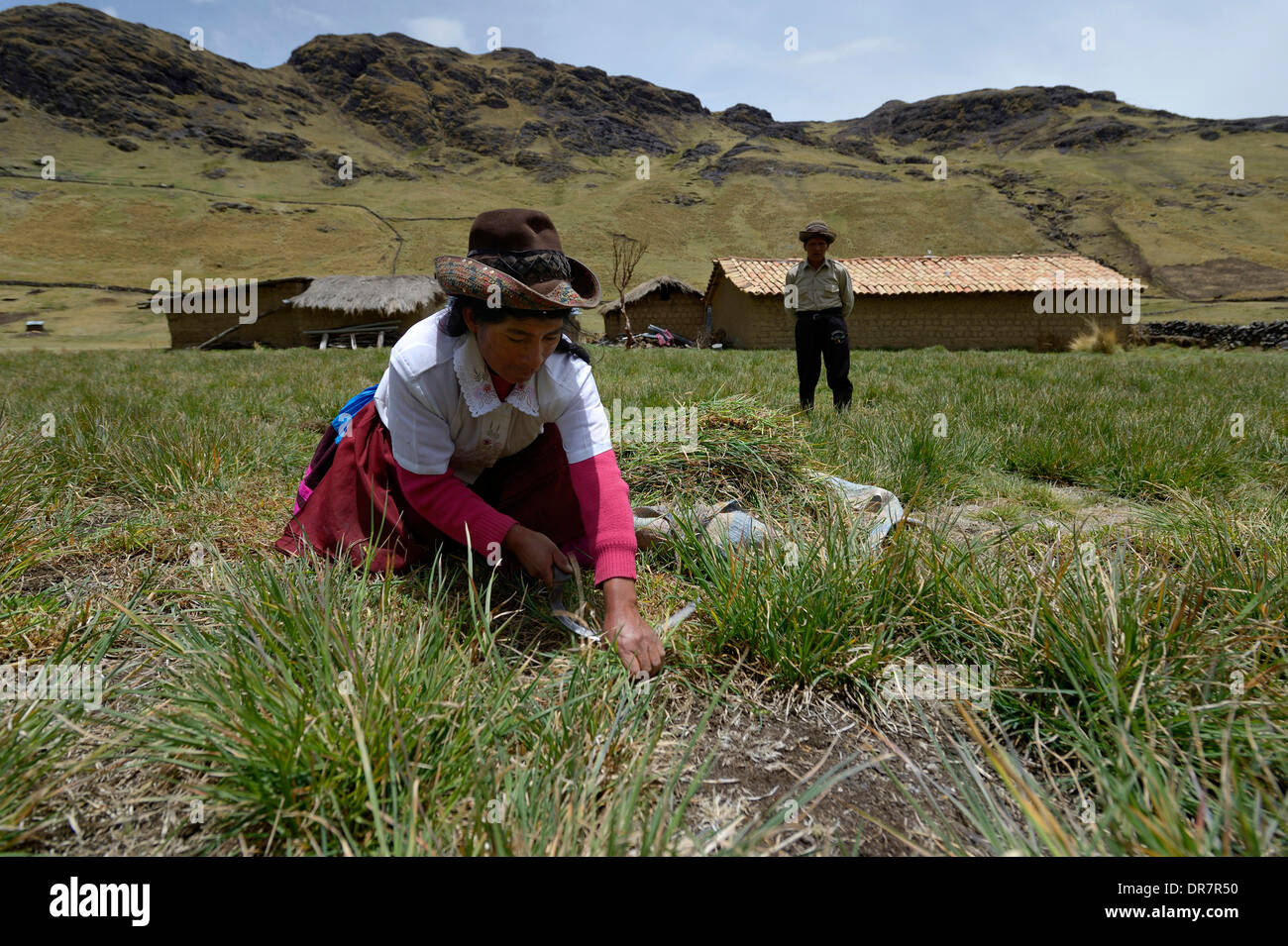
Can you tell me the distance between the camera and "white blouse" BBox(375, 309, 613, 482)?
177cm

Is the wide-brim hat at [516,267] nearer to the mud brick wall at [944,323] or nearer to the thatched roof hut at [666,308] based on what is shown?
the mud brick wall at [944,323]

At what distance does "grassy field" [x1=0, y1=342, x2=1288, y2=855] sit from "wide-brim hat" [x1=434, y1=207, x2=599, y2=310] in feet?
2.45

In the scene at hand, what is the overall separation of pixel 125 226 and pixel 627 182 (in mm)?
46967

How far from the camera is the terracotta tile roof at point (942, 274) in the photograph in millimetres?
19844

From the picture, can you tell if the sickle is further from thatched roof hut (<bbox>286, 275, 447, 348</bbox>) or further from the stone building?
thatched roof hut (<bbox>286, 275, 447, 348</bbox>)

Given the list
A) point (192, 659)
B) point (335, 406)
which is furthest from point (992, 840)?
point (335, 406)

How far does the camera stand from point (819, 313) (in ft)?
17.6

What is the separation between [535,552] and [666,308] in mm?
25762

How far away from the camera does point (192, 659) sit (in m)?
1.27

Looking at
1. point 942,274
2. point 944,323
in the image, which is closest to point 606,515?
point 944,323

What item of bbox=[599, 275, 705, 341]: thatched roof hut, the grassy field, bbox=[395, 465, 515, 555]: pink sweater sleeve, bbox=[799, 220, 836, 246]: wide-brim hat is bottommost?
the grassy field

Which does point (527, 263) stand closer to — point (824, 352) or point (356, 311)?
point (824, 352)

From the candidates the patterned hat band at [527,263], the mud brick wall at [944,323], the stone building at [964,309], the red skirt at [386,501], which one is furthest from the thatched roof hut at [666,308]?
the patterned hat band at [527,263]

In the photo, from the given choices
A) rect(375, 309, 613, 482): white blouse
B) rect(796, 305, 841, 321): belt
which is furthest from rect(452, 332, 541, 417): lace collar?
rect(796, 305, 841, 321): belt
